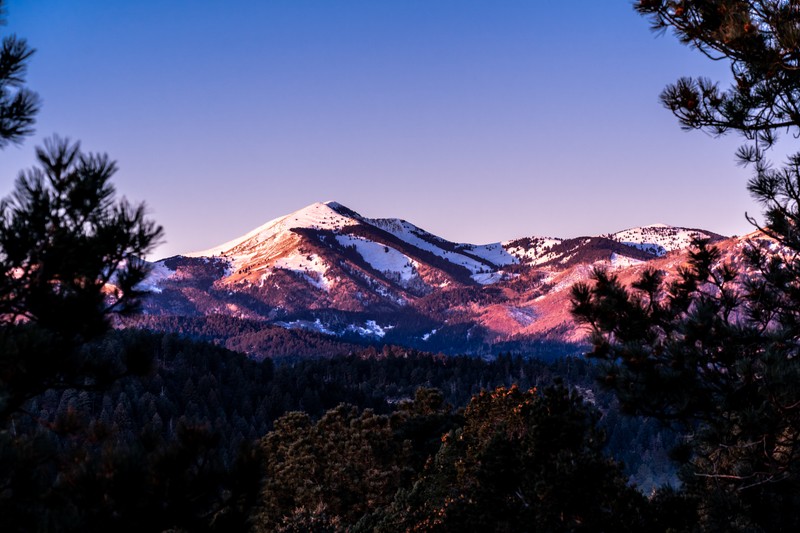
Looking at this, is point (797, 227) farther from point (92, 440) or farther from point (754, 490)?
point (92, 440)

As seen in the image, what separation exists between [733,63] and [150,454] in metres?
→ 12.6

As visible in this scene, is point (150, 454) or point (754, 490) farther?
point (754, 490)

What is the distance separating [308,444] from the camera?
55.8 m

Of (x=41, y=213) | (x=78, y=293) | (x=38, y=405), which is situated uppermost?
(x=41, y=213)

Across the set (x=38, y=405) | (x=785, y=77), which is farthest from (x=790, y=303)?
(x=38, y=405)

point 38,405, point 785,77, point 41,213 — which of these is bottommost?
point 38,405

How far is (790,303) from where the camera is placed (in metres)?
17.3

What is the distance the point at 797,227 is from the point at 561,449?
7756 millimetres

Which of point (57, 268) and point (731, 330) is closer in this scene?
point (57, 268)

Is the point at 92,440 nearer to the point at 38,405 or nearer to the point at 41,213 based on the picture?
the point at 41,213

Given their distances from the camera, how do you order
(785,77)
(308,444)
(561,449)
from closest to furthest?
(785,77)
(561,449)
(308,444)

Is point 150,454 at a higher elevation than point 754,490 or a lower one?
higher

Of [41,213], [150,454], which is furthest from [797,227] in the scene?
[41,213]

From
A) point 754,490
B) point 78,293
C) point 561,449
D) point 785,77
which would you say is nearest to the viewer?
point 78,293
